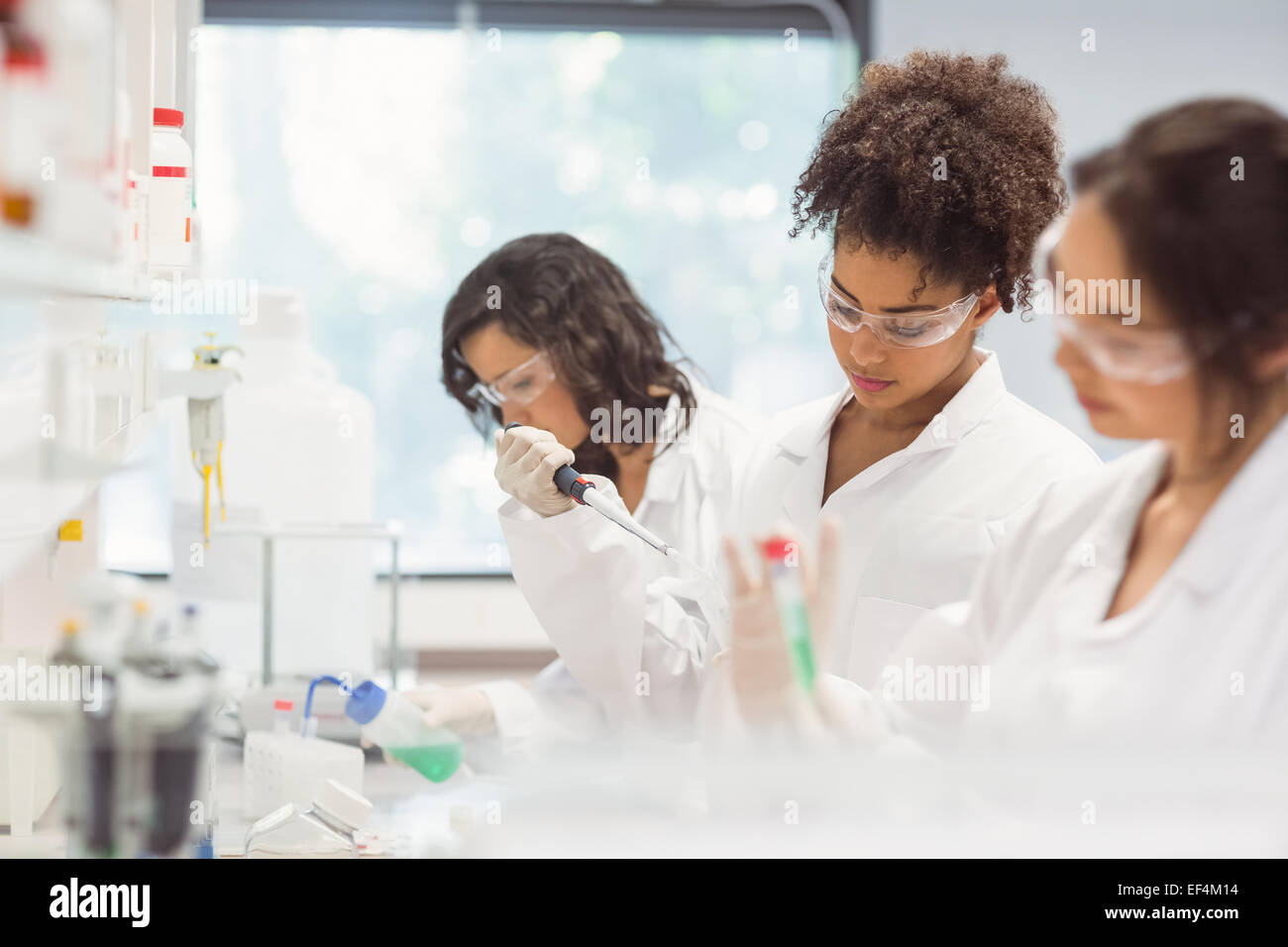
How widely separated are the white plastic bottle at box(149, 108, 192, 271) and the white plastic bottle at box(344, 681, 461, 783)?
0.67 meters

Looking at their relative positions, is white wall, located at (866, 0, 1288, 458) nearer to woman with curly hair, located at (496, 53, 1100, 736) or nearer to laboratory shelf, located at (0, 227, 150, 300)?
woman with curly hair, located at (496, 53, 1100, 736)

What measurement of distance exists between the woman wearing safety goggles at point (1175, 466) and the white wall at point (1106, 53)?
1.61 feet

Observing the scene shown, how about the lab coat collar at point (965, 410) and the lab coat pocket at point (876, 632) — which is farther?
the lab coat collar at point (965, 410)

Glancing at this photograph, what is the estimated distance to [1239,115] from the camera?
2.77ft

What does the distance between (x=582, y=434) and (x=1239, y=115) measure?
882 mm

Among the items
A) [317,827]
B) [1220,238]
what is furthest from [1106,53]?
[317,827]

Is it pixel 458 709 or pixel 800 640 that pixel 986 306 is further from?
pixel 458 709

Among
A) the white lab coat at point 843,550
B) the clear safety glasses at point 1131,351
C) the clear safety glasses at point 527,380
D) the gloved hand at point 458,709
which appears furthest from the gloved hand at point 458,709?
the clear safety glasses at point 1131,351

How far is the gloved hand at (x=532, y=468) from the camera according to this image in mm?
1196

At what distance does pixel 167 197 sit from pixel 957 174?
101 cm

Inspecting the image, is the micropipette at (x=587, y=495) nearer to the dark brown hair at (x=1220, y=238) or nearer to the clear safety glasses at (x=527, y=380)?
the clear safety glasses at (x=527, y=380)

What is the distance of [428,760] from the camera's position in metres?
1.19
